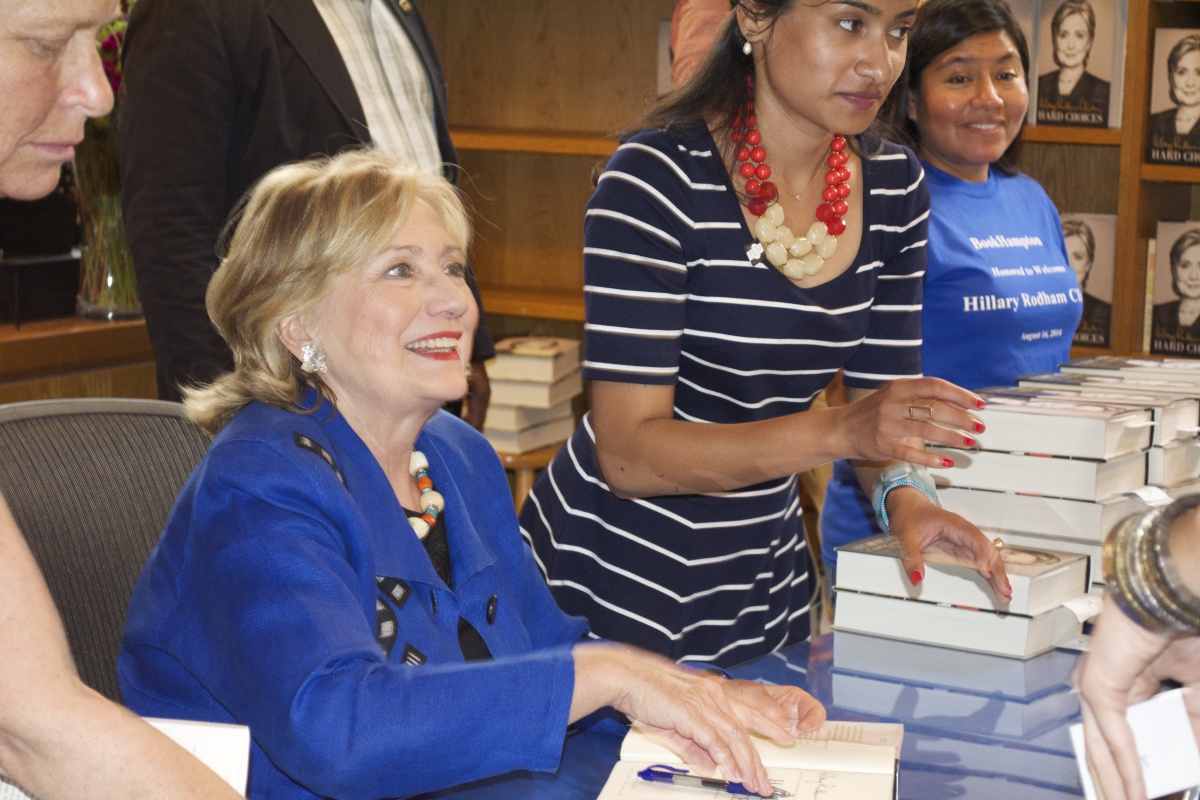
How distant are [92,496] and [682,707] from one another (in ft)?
2.39

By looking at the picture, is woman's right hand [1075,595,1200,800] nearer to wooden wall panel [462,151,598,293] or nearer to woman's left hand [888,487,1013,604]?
woman's left hand [888,487,1013,604]

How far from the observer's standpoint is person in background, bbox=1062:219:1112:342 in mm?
3350

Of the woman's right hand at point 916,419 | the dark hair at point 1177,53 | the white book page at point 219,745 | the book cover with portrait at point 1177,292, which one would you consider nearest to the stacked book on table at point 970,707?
the woman's right hand at point 916,419

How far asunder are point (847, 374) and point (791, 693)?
67cm

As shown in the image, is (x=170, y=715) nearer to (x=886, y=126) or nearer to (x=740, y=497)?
(x=740, y=497)

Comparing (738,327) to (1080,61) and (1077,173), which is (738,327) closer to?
(1080,61)

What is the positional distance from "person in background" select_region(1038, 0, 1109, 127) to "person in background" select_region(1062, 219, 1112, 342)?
0.86 feet

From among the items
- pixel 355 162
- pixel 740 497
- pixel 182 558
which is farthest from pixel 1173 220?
pixel 182 558

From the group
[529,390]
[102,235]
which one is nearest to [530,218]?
[529,390]

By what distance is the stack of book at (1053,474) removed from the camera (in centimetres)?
178

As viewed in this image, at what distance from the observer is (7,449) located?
145cm

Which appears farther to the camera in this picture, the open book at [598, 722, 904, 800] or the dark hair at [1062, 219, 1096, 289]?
the dark hair at [1062, 219, 1096, 289]

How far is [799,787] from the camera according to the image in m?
1.22

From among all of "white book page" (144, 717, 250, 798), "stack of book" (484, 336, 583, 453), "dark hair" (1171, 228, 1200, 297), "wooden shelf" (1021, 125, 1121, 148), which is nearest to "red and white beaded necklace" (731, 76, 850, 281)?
"white book page" (144, 717, 250, 798)
